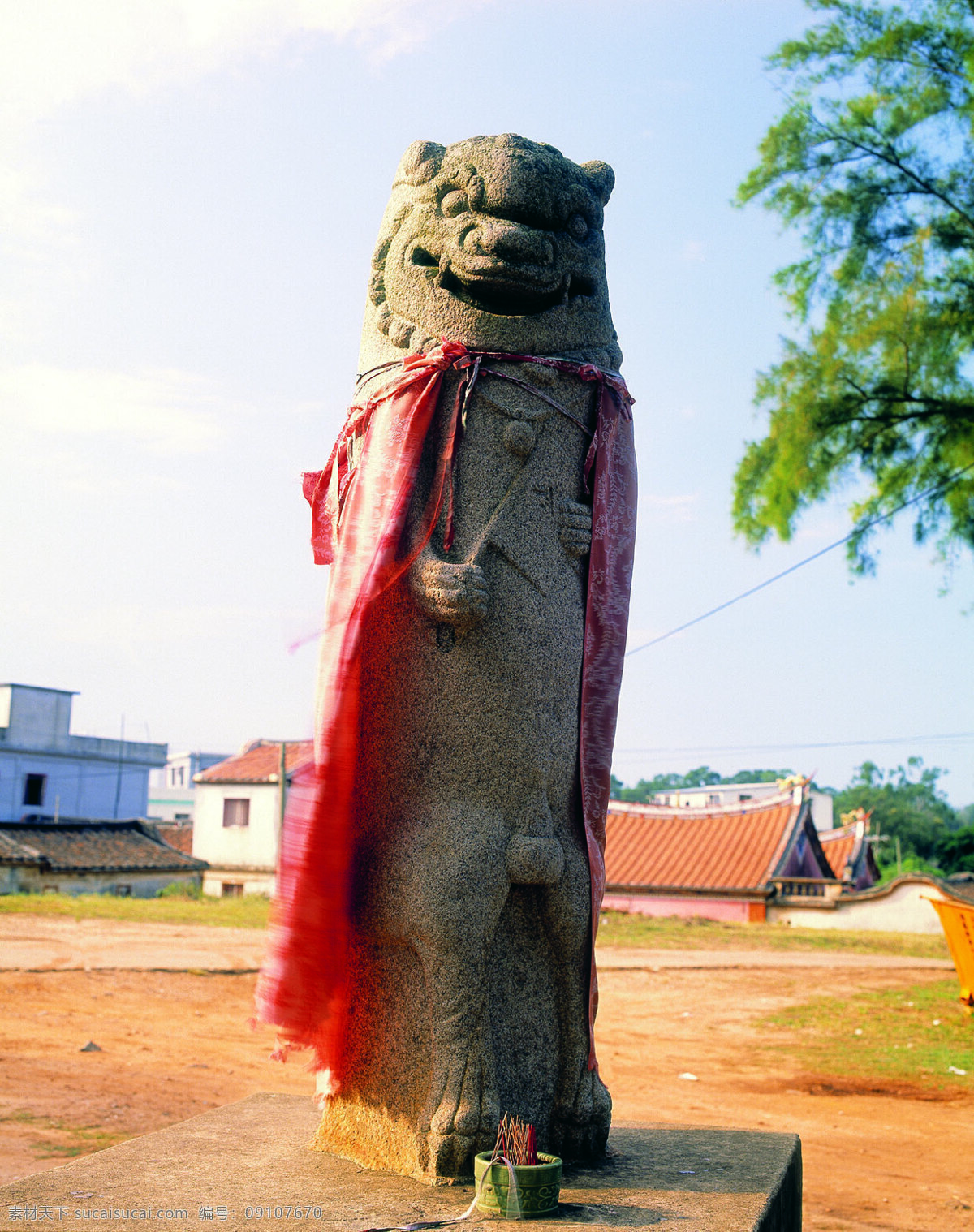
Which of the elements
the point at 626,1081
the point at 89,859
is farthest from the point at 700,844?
the point at 626,1081

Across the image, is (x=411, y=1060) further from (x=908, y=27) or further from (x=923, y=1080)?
(x=908, y=27)

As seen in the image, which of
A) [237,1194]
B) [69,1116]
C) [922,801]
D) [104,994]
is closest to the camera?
[237,1194]

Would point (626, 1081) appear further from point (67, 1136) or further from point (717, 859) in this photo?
point (717, 859)

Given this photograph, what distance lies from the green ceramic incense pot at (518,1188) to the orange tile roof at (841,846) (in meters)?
20.2

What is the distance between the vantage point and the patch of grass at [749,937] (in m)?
14.7

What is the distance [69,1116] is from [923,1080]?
16.8 ft

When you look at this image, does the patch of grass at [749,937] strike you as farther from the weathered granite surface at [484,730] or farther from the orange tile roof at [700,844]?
the weathered granite surface at [484,730]

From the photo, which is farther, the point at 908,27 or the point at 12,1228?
the point at 908,27

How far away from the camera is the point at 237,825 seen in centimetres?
2441

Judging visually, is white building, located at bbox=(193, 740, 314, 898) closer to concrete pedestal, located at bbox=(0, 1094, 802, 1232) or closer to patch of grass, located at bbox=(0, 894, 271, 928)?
patch of grass, located at bbox=(0, 894, 271, 928)

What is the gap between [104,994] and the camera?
29.5 feet

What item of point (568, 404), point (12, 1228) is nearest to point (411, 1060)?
point (12, 1228)

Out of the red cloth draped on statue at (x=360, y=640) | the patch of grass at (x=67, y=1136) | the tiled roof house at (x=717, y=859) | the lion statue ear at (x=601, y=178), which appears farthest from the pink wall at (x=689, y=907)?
the lion statue ear at (x=601, y=178)

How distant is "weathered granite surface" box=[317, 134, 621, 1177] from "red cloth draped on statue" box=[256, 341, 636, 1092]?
0.05m
